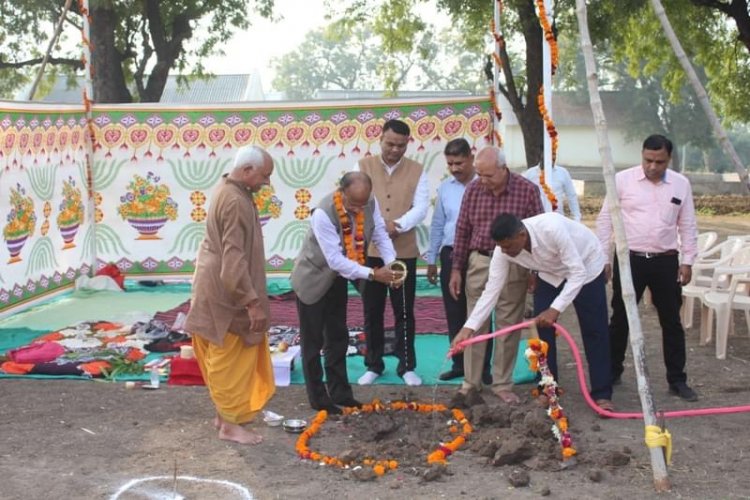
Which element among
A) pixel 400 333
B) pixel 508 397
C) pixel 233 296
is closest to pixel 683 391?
pixel 508 397

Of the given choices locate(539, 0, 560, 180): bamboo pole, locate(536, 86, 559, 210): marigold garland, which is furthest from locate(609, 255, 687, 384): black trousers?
locate(539, 0, 560, 180): bamboo pole

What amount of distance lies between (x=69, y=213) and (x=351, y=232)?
5.59 meters

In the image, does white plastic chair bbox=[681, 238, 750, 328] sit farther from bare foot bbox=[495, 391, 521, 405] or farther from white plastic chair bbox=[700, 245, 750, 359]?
bare foot bbox=[495, 391, 521, 405]

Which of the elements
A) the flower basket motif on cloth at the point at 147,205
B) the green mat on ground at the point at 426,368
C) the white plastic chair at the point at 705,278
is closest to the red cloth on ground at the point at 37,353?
the green mat on ground at the point at 426,368

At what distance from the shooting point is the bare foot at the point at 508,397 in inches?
234

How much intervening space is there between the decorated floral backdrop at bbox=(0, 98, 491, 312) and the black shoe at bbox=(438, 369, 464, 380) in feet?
12.7

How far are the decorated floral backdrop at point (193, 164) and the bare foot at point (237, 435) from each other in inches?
215

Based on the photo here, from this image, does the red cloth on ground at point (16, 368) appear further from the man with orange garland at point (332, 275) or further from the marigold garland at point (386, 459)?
the marigold garland at point (386, 459)

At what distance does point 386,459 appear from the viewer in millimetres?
4828

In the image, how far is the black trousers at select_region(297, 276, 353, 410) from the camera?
568cm

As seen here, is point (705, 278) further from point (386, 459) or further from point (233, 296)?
point (233, 296)

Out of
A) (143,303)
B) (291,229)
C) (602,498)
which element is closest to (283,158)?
(291,229)

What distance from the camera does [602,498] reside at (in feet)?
14.0

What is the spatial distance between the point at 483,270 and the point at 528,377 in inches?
42.8
